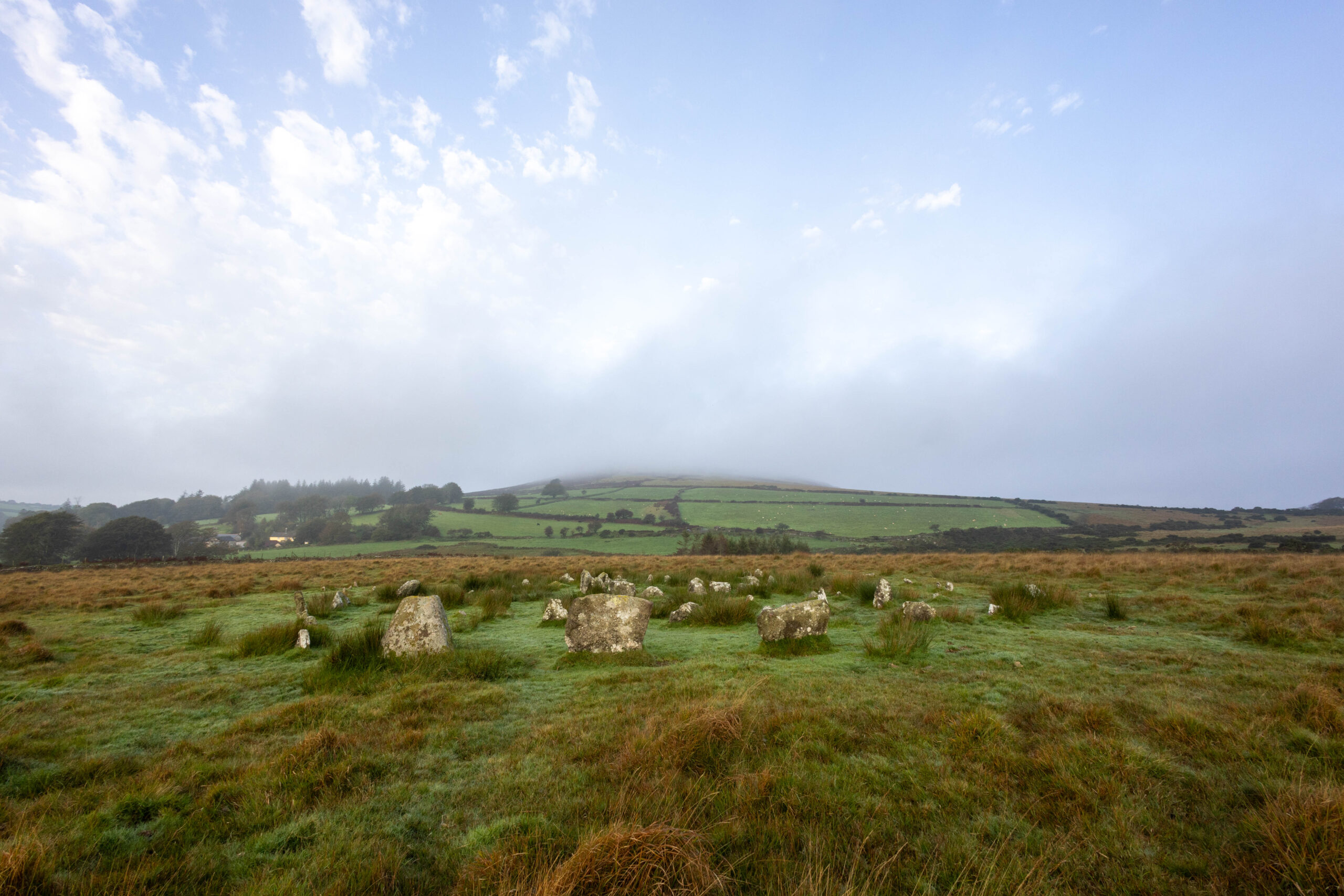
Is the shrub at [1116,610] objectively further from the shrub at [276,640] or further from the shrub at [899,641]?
the shrub at [276,640]

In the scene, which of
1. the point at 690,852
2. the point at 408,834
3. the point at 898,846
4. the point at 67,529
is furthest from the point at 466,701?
the point at 67,529

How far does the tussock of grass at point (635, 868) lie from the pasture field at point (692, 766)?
2cm

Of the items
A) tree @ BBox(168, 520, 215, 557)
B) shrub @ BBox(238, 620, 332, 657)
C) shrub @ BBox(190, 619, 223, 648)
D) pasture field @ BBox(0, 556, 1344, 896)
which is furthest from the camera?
tree @ BBox(168, 520, 215, 557)

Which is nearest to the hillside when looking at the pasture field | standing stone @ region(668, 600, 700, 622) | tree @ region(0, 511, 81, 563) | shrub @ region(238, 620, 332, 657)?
tree @ region(0, 511, 81, 563)

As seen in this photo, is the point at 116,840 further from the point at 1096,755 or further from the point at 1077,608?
the point at 1077,608

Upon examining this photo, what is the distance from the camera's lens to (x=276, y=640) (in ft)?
27.2

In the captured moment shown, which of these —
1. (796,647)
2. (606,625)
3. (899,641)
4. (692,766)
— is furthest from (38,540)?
(899,641)

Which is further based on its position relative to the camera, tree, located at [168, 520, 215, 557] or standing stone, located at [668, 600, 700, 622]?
tree, located at [168, 520, 215, 557]

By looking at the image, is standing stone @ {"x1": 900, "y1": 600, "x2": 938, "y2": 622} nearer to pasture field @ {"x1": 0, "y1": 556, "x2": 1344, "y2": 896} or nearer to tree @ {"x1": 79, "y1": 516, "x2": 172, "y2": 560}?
pasture field @ {"x1": 0, "y1": 556, "x2": 1344, "y2": 896}

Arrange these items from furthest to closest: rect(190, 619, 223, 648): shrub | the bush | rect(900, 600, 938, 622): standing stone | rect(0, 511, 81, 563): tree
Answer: rect(0, 511, 81, 563): tree < the bush < rect(900, 600, 938, 622): standing stone < rect(190, 619, 223, 648): shrub

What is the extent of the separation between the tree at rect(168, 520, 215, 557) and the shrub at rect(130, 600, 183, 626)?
2460 inches

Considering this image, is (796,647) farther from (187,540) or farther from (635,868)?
(187,540)

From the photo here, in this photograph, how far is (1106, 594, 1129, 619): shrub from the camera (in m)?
9.98

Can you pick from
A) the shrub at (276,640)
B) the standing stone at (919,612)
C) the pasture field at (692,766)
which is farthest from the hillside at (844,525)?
the pasture field at (692,766)
